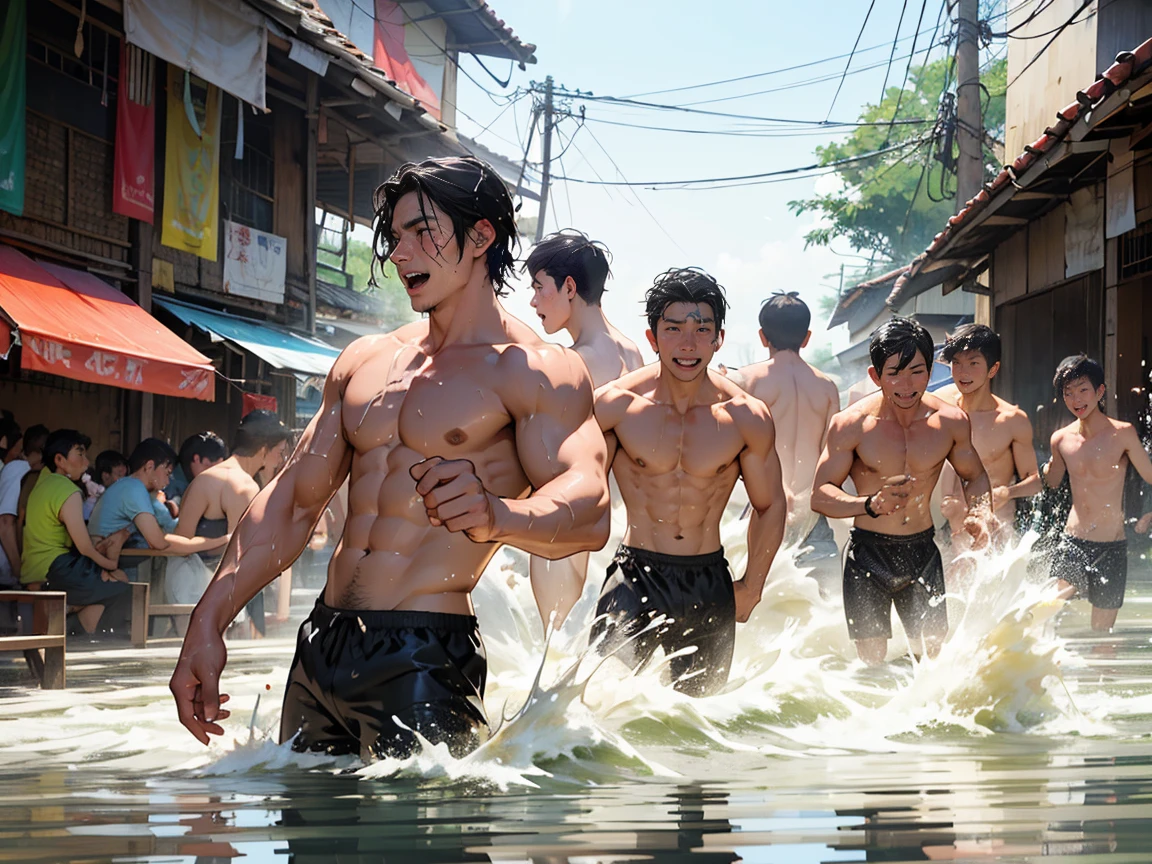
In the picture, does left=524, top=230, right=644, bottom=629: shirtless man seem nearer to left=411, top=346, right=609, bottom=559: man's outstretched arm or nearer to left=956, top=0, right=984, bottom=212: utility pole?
left=411, top=346, right=609, bottom=559: man's outstretched arm

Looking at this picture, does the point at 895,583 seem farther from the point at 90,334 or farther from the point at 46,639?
the point at 90,334

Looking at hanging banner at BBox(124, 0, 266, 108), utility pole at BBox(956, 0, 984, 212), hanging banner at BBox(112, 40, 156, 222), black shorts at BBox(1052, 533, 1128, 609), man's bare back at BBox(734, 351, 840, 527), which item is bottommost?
black shorts at BBox(1052, 533, 1128, 609)

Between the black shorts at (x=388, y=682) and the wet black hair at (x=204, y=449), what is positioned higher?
the wet black hair at (x=204, y=449)

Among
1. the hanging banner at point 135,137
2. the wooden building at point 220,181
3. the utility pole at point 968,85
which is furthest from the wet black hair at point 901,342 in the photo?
the utility pole at point 968,85

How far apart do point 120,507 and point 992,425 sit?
5712 millimetres

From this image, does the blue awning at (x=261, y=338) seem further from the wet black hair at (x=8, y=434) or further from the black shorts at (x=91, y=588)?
the black shorts at (x=91, y=588)

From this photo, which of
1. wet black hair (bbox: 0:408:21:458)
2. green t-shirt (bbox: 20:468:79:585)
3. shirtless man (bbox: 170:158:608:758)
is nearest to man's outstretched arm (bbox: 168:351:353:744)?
shirtless man (bbox: 170:158:608:758)

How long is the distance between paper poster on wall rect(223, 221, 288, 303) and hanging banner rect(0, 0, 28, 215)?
177 inches

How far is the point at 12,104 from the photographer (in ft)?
39.9

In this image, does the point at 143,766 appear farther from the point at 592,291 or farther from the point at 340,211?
the point at 340,211

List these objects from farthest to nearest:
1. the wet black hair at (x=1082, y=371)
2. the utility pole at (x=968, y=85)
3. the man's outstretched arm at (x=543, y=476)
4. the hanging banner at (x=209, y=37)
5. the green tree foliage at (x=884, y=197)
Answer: the green tree foliage at (x=884, y=197) → the utility pole at (x=968, y=85) → the hanging banner at (x=209, y=37) → the wet black hair at (x=1082, y=371) → the man's outstretched arm at (x=543, y=476)

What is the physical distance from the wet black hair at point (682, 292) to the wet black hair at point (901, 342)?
133cm

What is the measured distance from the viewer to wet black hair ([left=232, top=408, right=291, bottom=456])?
10.2 metres

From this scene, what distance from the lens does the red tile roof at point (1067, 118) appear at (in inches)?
Result: 360
